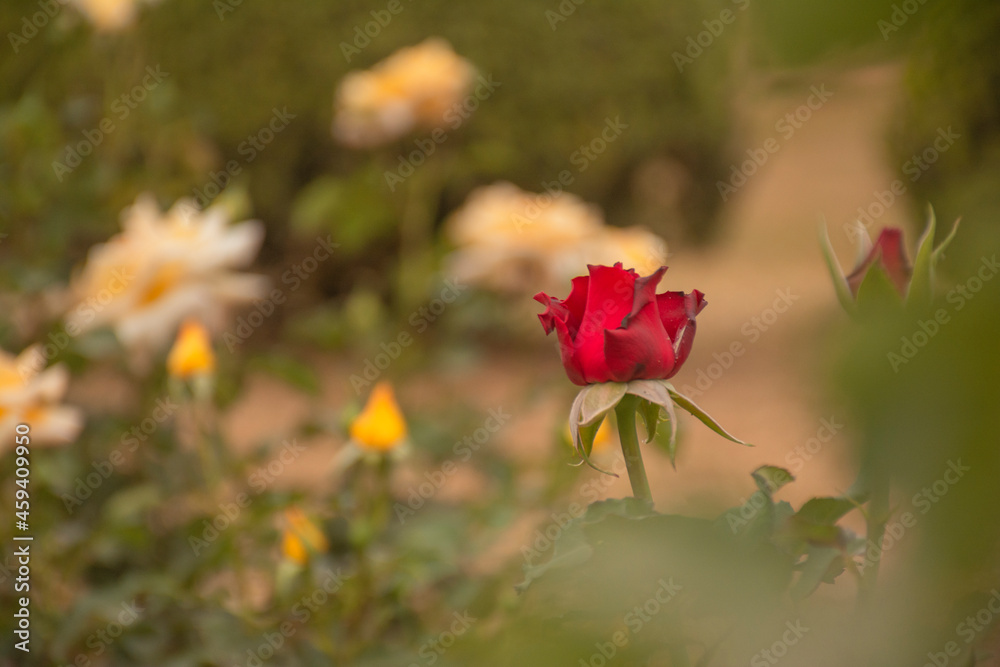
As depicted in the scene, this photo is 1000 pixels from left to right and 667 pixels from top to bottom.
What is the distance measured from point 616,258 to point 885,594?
1.04 meters

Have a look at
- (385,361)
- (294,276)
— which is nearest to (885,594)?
(385,361)

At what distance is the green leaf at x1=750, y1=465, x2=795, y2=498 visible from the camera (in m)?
0.25

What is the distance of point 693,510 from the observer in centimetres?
19

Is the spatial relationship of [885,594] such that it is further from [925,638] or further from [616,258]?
[616,258]

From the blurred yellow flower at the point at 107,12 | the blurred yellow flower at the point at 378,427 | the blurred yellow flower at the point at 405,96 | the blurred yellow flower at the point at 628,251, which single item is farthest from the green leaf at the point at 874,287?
the blurred yellow flower at the point at 405,96

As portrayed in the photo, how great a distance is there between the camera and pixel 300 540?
70cm

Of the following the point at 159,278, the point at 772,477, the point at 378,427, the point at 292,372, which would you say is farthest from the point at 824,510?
the point at 159,278

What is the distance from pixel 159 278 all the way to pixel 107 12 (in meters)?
0.46

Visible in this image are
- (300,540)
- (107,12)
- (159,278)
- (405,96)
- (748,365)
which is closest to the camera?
(300,540)

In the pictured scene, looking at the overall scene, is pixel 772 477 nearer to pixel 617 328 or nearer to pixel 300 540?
pixel 617 328

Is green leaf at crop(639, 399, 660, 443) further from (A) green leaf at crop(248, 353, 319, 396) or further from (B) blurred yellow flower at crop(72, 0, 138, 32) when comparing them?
(B) blurred yellow flower at crop(72, 0, 138, 32)

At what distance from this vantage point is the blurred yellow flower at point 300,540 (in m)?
0.70

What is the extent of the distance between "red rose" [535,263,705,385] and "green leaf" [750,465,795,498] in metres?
0.05

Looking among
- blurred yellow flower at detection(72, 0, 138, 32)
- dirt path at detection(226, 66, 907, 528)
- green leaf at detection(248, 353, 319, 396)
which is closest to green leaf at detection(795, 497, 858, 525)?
dirt path at detection(226, 66, 907, 528)
